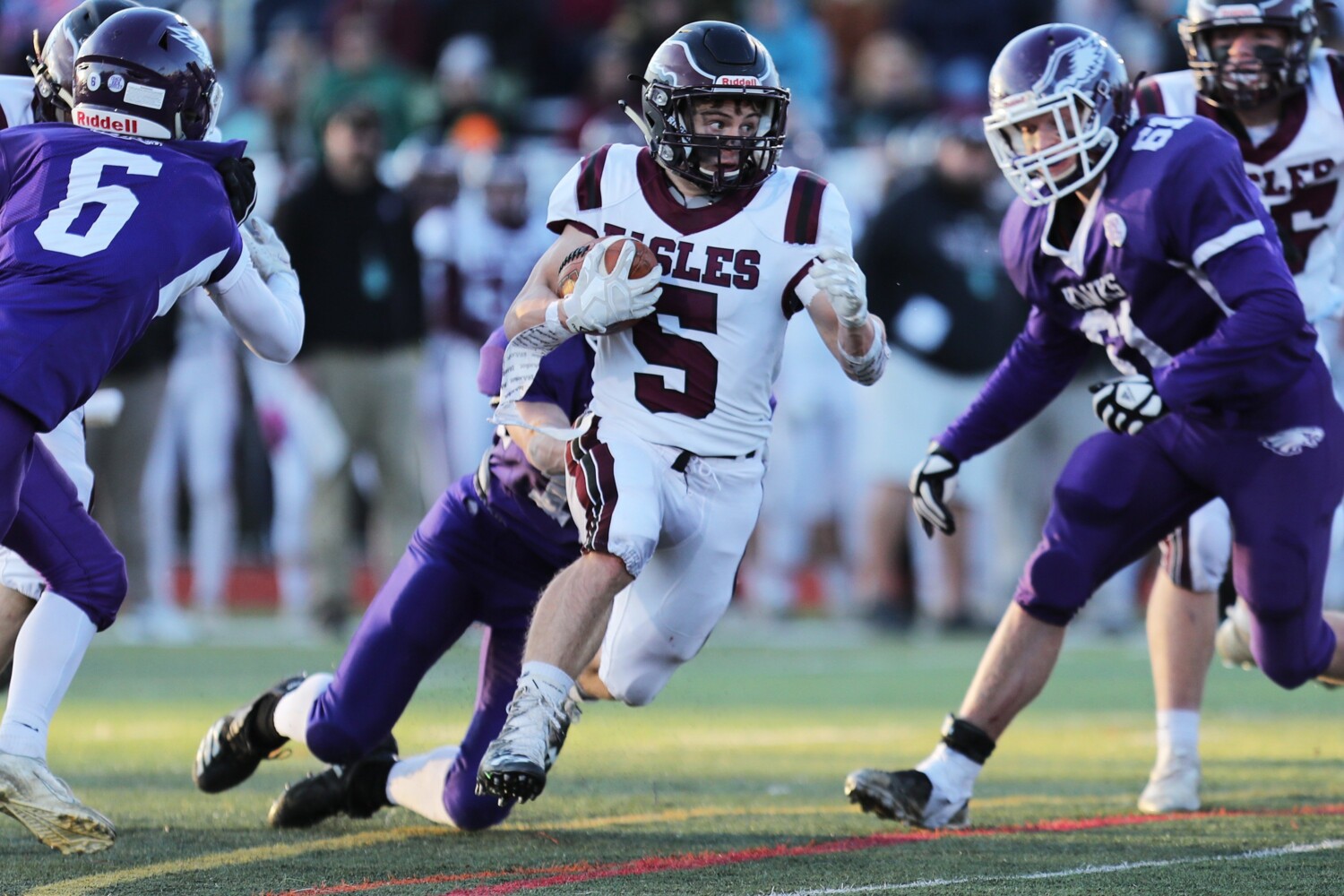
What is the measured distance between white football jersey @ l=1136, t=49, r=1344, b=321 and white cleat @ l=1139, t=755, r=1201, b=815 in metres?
1.17

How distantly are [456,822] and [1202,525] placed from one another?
1.96 metres

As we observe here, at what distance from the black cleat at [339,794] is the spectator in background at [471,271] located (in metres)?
5.04

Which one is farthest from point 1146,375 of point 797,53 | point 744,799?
point 797,53

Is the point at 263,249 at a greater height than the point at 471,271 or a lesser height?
greater

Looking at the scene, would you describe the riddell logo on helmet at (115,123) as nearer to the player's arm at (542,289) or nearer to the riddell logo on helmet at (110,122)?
the riddell logo on helmet at (110,122)

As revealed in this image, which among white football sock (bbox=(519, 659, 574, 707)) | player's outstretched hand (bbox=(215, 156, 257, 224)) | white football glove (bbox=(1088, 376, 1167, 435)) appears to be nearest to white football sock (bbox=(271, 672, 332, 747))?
white football sock (bbox=(519, 659, 574, 707))

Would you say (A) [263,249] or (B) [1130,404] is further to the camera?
(A) [263,249]

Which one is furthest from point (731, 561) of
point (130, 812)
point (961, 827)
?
point (130, 812)

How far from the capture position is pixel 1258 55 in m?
4.90

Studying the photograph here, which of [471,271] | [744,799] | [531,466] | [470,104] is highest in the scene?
[470,104]

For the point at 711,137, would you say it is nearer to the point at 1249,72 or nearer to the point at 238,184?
the point at 238,184

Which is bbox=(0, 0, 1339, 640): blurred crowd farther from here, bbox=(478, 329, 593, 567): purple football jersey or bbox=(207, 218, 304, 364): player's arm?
bbox=(478, 329, 593, 567): purple football jersey

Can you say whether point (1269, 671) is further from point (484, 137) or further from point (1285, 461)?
point (484, 137)

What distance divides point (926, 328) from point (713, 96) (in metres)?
5.24
